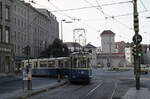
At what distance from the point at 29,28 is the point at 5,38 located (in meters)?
30.7

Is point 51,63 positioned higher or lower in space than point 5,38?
lower

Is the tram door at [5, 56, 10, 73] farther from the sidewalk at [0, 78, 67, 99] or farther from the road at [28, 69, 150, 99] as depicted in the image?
the road at [28, 69, 150, 99]

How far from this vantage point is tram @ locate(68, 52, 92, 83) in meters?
25.3

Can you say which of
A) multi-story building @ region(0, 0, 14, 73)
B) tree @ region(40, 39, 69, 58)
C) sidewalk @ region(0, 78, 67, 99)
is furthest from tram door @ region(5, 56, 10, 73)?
tree @ region(40, 39, 69, 58)

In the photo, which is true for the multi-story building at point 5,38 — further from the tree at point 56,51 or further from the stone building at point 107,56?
the stone building at point 107,56

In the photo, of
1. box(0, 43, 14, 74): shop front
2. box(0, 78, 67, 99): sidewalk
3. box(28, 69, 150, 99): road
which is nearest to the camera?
box(0, 78, 67, 99): sidewalk

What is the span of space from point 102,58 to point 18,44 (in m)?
85.8

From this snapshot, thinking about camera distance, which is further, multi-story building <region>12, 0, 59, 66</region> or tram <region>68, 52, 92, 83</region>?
multi-story building <region>12, 0, 59, 66</region>

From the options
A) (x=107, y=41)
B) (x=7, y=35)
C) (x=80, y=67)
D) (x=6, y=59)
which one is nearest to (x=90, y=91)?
(x=80, y=67)

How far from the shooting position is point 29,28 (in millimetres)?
65250

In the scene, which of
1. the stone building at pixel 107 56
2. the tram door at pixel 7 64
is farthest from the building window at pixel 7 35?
the stone building at pixel 107 56

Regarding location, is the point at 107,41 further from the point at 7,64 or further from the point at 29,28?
the point at 7,64

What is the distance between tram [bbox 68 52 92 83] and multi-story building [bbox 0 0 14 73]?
11761 millimetres

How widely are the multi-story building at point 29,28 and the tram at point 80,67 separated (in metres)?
31.7
